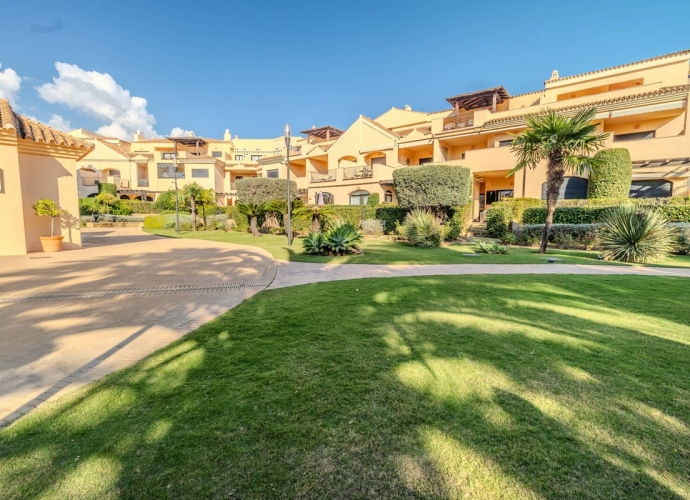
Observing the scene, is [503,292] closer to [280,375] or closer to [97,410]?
[280,375]

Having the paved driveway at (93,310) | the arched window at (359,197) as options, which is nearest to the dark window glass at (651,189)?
the arched window at (359,197)

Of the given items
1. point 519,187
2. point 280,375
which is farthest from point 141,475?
point 519,187

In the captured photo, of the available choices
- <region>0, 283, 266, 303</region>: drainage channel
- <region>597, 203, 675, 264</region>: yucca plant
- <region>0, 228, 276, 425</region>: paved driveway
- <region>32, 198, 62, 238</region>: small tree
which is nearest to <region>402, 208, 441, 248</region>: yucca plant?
<region>597, 203, 675, 264</region>: yucca plant

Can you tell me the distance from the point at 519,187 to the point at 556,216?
649cm

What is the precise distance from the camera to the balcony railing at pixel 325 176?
31547 millimetres

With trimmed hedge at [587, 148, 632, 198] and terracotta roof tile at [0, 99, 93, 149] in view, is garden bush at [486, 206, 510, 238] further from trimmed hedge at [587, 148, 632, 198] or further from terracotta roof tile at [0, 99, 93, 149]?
terracotta roof tile at [0, 99, 93, 149]

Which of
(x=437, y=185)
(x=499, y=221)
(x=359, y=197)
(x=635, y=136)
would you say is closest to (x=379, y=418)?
(x=437, y=185)

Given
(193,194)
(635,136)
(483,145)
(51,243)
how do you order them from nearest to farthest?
(51,243) < (635,136) < (193,194) < (483,145)

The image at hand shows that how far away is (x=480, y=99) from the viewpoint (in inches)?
1184

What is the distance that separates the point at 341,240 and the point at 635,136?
2324 cm

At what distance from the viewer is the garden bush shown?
59.4 feet

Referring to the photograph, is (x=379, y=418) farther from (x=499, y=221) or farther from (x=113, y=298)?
(x=499, y=221)

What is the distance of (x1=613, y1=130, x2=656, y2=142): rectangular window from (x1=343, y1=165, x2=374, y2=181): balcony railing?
1739cm

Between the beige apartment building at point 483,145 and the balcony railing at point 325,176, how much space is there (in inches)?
4.3
